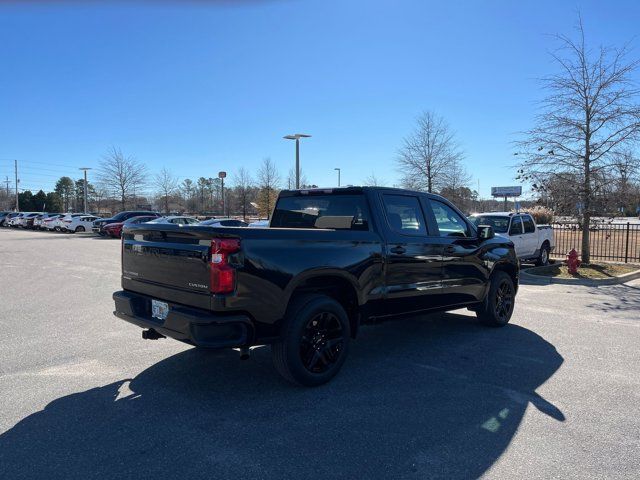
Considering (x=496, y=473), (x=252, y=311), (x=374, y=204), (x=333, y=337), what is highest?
(x=374, y=204)

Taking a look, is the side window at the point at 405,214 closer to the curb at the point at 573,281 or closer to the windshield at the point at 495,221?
the curb at the point at 573,281

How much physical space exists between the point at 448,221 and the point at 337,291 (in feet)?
6.89

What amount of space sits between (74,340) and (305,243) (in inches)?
140

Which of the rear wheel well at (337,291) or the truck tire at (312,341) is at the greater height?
the rear wheel well at (337,291)

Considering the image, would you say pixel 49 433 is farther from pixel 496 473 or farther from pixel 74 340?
pixel 496 473

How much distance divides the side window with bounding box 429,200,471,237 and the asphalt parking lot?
1386mm

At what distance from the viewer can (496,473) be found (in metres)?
3.05

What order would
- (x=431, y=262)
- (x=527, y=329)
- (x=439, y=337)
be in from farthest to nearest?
(x=527, y=329) → (x=439, y=337) → (x=431, y=262)

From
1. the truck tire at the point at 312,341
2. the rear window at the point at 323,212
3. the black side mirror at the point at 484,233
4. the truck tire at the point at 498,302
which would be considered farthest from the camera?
the truck tire at the point at 498,302

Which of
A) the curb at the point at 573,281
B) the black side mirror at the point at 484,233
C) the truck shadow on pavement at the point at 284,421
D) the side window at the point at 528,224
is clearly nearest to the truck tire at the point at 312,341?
the truck shadow on pavement at the point at 284,421

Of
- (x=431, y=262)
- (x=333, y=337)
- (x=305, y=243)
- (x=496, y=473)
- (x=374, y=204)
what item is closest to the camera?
(x=496, y=473)

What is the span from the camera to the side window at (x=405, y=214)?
17.7 ft

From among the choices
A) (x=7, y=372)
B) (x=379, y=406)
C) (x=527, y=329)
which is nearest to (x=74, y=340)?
(x=7, y=372)

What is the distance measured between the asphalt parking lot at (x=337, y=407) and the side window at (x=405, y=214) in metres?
1.45
